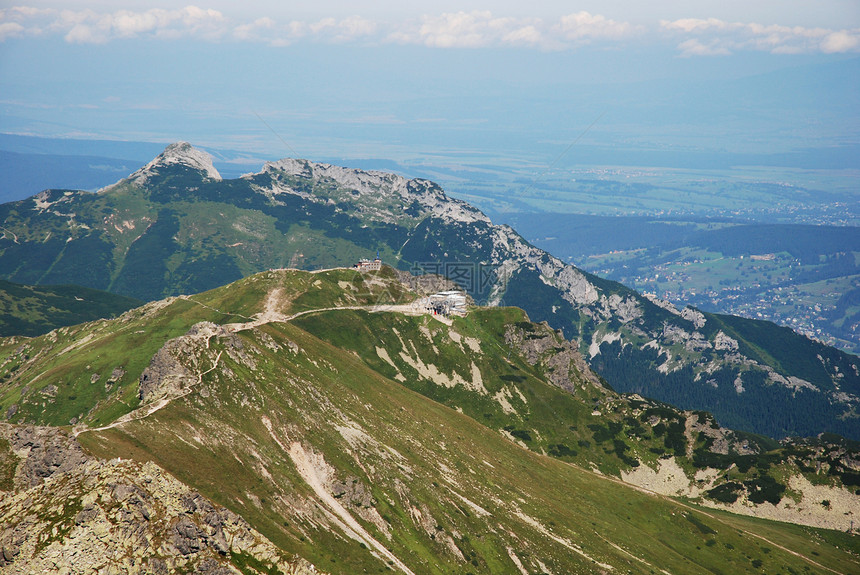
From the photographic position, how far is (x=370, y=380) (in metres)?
192

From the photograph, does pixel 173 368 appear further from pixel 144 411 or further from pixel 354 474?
pixel 354 474

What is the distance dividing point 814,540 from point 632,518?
6469 cm

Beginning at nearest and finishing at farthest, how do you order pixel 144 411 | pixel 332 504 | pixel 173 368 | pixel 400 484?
pixel 144 411
pixel 332 504
pixel 400 484
pixel 173 368

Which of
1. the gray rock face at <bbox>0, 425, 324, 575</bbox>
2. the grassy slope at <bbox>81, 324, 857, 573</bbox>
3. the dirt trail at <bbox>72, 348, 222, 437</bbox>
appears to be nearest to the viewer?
the gray rock face at <bbox>0, 425, 324, 575</bbox>

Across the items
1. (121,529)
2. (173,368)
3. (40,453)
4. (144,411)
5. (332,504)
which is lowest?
(332,504)

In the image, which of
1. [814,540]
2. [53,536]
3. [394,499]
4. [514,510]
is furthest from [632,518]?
[53,536]

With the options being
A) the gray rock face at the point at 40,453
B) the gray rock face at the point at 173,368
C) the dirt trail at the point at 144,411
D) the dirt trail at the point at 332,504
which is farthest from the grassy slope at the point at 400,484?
the gray rock face at the point at 40,453

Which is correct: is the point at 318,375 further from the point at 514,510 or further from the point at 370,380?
the point at 514,510

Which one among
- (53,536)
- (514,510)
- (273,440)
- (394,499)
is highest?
(53,536)

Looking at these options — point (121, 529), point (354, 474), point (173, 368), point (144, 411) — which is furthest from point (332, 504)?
point (121, 529)

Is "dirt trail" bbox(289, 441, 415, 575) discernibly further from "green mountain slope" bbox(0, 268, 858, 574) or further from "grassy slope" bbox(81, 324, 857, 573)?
"grassy slope" bbox(81, 324, 857, 573)

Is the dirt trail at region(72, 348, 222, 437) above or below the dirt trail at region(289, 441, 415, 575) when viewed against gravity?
above

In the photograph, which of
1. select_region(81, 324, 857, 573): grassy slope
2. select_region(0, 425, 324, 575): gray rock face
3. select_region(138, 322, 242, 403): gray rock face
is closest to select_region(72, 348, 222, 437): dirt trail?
select_region(138, 322, 242, 403): gray rock face

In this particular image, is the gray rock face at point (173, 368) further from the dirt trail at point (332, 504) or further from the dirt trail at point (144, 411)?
the dirt trail at point (332, 504)
